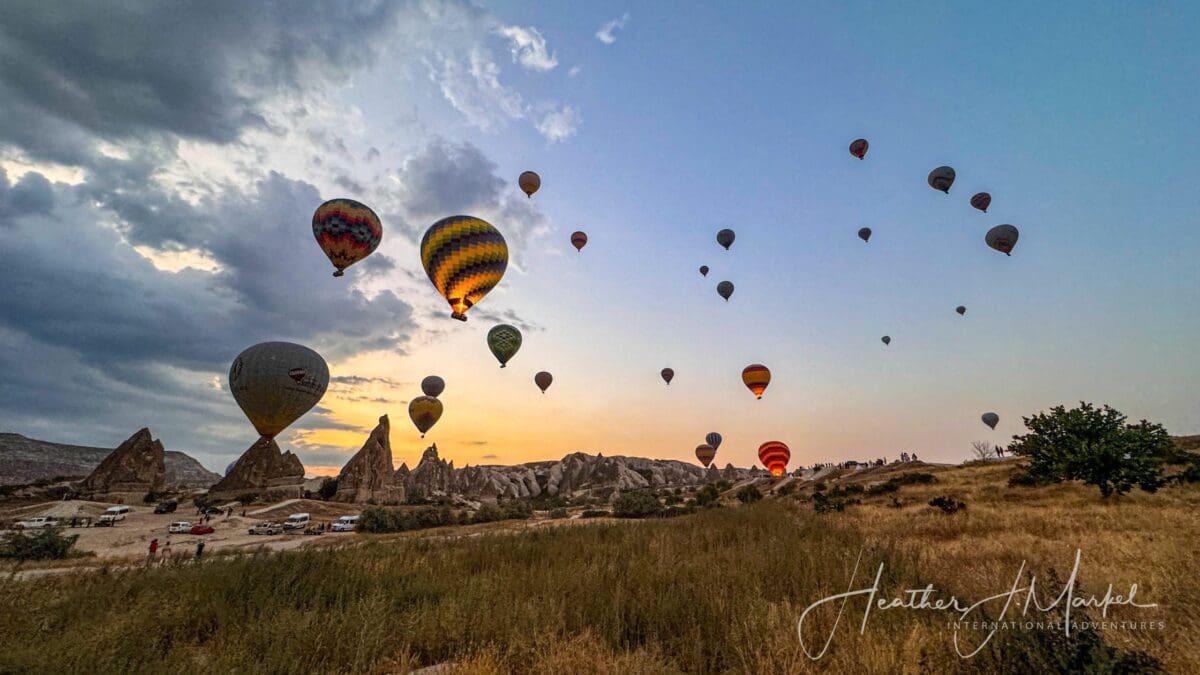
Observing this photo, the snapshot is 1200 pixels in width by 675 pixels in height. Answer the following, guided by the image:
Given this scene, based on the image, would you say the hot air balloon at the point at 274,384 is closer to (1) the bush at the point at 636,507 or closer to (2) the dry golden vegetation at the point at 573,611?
(1) the bush at the point at 636,507

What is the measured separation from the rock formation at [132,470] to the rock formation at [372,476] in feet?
84.1

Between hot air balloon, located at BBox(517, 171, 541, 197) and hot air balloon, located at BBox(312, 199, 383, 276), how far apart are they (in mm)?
11965

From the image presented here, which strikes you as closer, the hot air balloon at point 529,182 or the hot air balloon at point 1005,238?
the hot air balloon at point 1005,238

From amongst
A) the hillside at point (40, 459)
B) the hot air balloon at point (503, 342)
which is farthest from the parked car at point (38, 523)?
the hillside at point (40, 459)

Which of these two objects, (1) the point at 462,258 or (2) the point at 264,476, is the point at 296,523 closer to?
(1) the point at 462,258

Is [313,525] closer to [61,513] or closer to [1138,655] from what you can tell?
[61,513]

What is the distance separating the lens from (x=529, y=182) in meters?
37.0

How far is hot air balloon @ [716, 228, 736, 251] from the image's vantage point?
44597 millimetres

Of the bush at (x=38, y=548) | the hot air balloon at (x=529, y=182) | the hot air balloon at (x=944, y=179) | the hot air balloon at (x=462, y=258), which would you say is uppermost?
the hot air balloon at (x=529, y=182)

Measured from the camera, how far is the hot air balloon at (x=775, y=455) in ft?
198

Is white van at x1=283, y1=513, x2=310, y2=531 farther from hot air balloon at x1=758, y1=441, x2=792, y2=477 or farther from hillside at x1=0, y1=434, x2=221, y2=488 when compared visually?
hillside at x1=0, y1=434, x2=221, y2=488

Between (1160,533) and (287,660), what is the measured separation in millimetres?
16193

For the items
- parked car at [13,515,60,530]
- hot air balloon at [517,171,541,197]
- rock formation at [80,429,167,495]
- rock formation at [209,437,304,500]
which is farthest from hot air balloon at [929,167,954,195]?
rock formation at [80,429,167,495]

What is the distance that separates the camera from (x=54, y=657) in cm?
410
